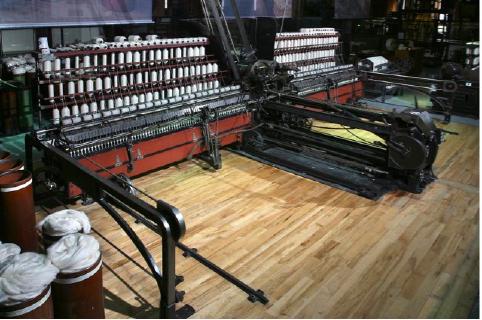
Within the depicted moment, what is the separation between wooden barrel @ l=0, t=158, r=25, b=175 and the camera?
10.7 feet

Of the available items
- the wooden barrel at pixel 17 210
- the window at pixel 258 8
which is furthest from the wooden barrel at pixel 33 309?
the window at pixel 258 8

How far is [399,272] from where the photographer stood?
3.35 metres

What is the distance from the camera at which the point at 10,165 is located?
3334 mm

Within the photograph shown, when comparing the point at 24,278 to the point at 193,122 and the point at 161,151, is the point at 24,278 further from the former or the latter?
the point at 193,122

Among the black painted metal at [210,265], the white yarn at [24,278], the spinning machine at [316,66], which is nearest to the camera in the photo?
the white yarn at [24,278]

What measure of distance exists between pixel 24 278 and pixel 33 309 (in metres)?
0.17

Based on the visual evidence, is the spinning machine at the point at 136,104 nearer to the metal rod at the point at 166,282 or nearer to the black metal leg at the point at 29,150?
the black metal leg at the point at 29,150

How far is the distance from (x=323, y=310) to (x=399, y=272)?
2.55ft

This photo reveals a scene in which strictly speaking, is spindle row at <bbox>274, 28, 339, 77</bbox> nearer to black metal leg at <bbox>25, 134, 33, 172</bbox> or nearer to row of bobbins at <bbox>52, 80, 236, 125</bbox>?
row of bobbins at <bbox>52, 80, 236, 125</bbox>

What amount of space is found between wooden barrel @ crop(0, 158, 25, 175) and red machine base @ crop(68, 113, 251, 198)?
2.42ft

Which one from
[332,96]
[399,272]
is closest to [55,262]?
[399,272]

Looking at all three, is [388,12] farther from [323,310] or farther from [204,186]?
[323,310]

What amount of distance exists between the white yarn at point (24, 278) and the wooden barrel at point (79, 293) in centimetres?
18

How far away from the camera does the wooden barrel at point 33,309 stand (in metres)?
2.09
